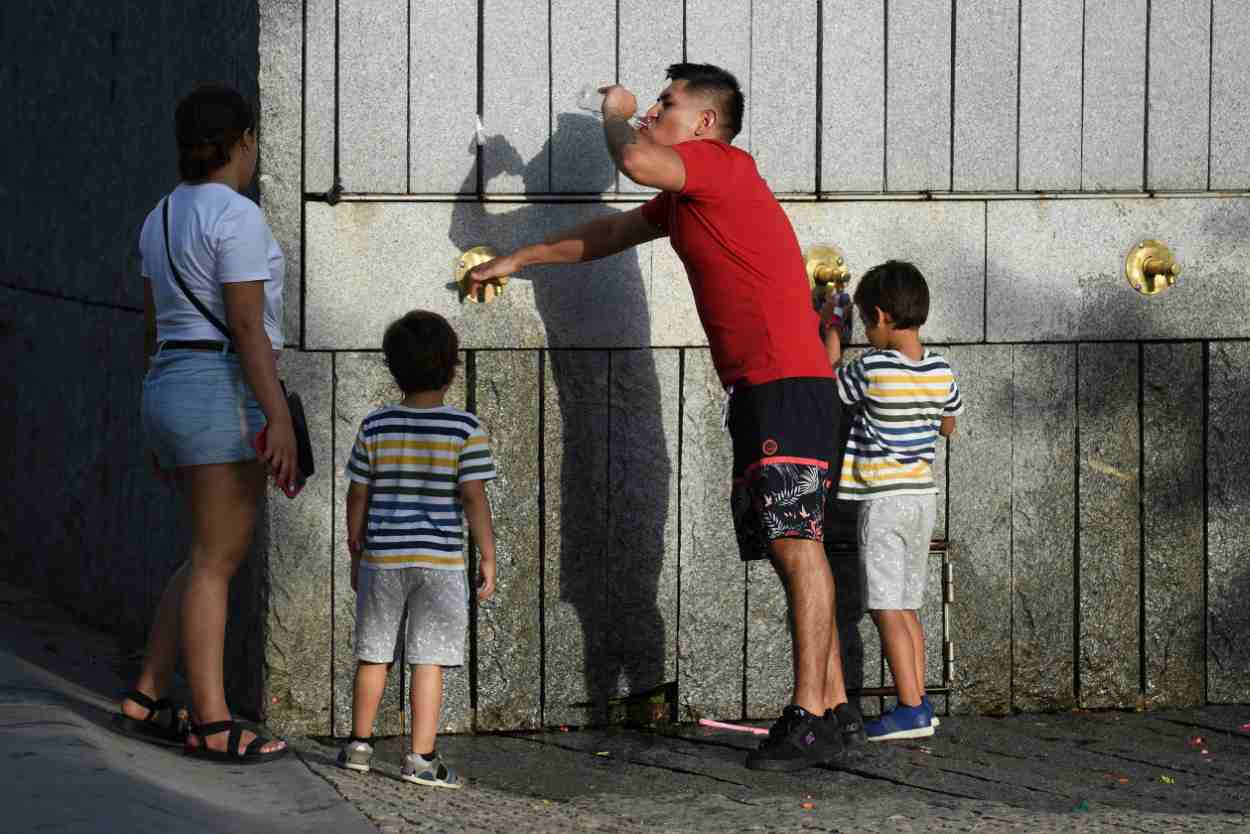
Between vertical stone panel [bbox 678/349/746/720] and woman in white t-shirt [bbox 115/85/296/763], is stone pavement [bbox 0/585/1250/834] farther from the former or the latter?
woman in white t-shirt [bbox 115/85/296/763]

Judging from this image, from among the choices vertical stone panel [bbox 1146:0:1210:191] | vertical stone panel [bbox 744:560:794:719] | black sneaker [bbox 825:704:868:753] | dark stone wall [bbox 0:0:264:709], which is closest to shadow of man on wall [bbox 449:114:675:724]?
vertical stone panel [bbox 744:560:794:719]

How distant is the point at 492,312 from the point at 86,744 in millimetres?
1568

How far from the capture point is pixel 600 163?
5.15 m

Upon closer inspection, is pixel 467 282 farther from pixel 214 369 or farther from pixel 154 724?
pixel 154 724

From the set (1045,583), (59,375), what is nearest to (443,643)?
(1045,583)

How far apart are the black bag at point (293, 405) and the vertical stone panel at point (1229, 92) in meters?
2.83

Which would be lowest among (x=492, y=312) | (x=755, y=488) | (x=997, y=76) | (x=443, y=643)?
(x=443, y=643)

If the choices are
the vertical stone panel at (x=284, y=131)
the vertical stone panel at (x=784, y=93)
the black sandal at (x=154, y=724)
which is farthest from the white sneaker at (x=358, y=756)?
the vertical stone panel at (x=784, y=93)

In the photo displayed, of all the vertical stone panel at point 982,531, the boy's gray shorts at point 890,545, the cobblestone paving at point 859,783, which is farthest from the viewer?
the vertical stone panel at point 982,531

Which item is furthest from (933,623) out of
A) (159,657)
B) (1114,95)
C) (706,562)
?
(159,657)

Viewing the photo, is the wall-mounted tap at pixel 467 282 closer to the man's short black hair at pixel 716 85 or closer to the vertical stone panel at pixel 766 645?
the man's short black hair at pixel 716 85

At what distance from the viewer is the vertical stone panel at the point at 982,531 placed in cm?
539

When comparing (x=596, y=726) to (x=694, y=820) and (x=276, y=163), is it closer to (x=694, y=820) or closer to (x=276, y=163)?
(x=694, y=820)

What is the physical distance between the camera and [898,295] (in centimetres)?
504
